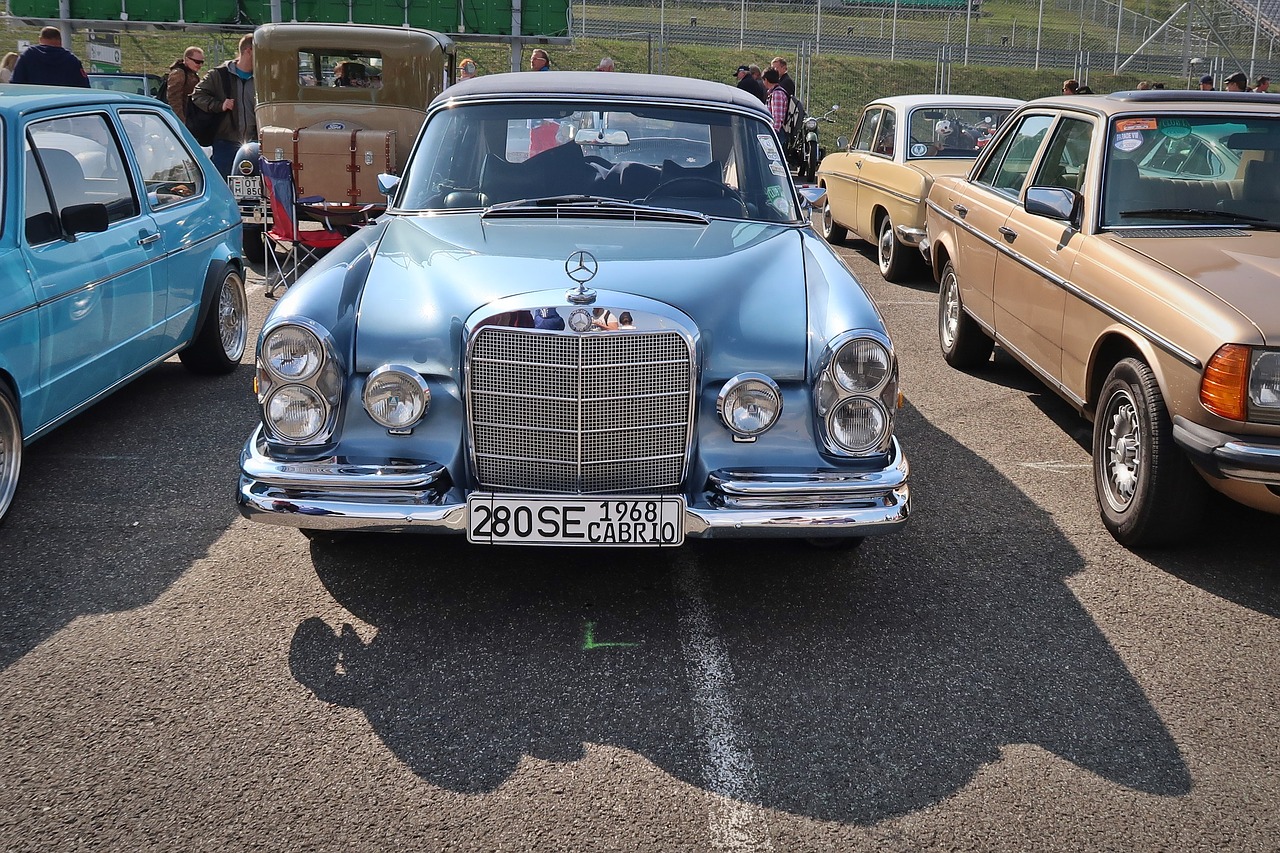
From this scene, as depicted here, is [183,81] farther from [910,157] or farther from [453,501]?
[453,501]

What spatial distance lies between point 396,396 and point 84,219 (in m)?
2.37

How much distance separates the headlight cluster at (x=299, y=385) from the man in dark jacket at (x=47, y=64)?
880 centimetres

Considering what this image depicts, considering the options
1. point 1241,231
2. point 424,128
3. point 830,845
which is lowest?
point 830,845

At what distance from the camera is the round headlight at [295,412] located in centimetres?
370

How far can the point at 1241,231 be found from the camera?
5.16 m

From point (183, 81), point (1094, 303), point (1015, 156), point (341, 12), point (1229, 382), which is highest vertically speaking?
point (341, 12)

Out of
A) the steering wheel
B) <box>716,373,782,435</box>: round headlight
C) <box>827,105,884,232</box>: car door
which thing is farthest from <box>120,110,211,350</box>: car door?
<box>827,105,884,232</box>: car door

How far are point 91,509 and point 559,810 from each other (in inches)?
115

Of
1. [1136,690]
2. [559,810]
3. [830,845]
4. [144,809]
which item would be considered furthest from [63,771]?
[1136,690]

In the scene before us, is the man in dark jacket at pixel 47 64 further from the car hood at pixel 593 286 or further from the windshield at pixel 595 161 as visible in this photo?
the car hood at pixel 593 286

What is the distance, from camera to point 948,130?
10570mm

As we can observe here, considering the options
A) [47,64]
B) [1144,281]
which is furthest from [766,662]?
[47,64]

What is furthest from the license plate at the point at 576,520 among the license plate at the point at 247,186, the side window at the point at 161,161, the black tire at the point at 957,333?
the license plate at the point at 247,186

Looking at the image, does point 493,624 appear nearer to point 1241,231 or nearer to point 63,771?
point 63,771
